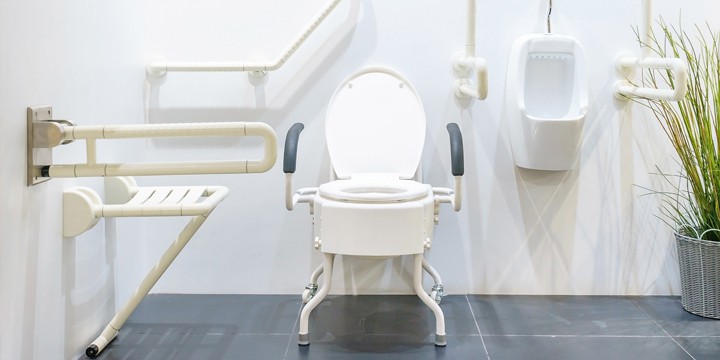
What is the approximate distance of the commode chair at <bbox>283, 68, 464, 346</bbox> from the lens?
89.0 inches

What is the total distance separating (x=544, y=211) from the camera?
2.84 m

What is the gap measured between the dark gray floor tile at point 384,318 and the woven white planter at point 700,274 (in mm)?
774

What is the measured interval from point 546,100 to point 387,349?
3.63 ft

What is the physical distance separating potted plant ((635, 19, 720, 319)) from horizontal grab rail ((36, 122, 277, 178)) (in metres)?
1.53

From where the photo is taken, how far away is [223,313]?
2.65m

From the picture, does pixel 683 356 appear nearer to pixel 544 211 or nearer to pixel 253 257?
pixel 544 211

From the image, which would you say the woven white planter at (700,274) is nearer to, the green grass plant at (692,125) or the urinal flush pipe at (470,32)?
the green grass plant at (692,125)

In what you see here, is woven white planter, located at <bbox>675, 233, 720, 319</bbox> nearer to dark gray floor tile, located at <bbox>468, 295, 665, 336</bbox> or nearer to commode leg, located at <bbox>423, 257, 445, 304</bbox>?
dark gray floor tile, located at <bbox>468, 295, 665, 336</bbox>

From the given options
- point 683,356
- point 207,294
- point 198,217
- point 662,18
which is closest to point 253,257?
point 207,294

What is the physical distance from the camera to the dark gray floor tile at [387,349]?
7.40ft

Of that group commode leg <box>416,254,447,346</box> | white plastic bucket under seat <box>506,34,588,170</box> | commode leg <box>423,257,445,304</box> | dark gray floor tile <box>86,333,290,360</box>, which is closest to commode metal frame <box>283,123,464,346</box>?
commode leg <box>416,254,447,346</box>

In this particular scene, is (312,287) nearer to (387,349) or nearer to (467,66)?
(387,349)

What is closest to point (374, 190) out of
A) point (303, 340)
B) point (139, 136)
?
point (303, 340)

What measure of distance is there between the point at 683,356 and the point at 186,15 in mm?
2062
